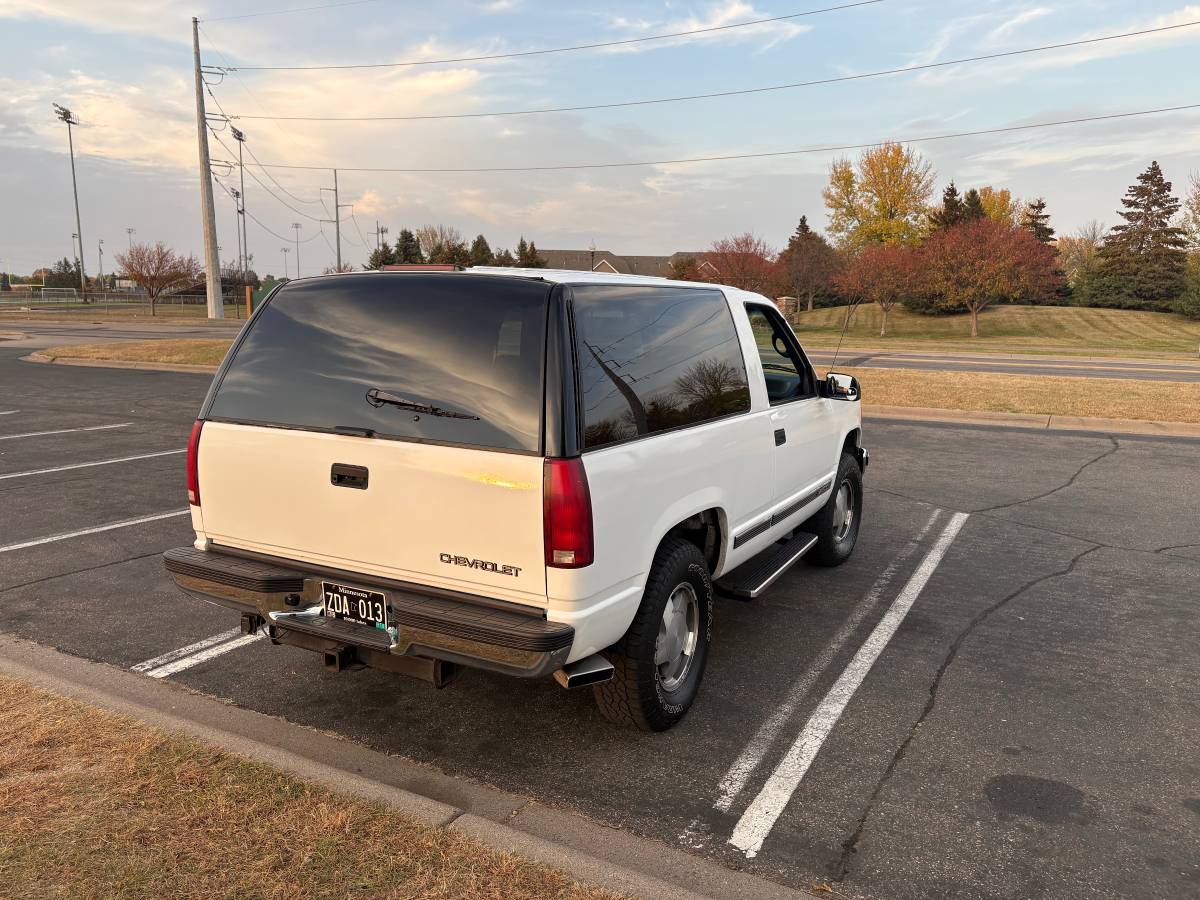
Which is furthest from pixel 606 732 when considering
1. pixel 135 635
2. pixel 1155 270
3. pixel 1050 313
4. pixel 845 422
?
pixel 1155 270

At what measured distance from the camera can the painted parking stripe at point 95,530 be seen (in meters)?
6.16

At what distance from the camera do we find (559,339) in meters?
3.09

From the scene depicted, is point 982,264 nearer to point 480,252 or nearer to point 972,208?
point 972,208

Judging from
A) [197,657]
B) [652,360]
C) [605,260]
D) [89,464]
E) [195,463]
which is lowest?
[197,657]

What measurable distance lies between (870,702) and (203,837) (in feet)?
9.50

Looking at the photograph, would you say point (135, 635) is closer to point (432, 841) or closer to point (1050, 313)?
point (432, 841)

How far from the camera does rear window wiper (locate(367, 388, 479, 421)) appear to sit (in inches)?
123

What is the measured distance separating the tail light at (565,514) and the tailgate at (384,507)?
0.04 m

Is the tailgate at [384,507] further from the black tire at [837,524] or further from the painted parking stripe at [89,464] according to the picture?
the painted parking stripe at [89,464]

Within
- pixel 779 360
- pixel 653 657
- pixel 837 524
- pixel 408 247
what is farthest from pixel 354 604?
pixel 408 247

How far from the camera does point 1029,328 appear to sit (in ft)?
172

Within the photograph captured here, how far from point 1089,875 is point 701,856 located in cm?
128

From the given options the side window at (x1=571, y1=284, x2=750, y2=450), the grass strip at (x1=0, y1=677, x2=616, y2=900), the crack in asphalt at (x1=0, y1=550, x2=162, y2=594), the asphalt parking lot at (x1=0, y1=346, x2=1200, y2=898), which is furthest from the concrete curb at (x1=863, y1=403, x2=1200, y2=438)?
the grass strip at (x1=0, y1=677, x2=616, y2=900)

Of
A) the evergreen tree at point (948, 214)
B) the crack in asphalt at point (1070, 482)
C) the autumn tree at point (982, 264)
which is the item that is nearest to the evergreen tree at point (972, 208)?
the evergreen tree at point (948, 214)
